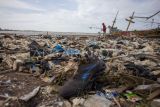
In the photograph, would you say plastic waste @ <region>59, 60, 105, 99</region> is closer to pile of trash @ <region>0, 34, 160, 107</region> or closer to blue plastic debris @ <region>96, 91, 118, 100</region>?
pile of trash @ <region>0, 34, 160, 107</region>

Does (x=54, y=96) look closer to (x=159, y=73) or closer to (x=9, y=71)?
(x=9, y=71)

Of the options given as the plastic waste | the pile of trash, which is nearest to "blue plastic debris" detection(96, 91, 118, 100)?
the pile of trash

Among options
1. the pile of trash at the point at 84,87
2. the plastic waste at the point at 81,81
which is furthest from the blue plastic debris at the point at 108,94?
the plastic waste at the point at 81,81

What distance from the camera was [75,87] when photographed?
3957 millimetres

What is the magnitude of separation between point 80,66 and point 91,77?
36cm

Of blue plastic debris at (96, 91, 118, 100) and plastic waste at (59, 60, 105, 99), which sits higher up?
plastic waste at (59, 60, 105, 99)

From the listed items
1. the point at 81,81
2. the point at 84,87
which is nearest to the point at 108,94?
the point at 84,87

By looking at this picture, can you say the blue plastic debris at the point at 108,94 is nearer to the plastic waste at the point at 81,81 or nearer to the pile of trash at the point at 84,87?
the pile of trash at the point at 84,87

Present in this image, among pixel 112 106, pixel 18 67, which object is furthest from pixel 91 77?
pixel 18 67

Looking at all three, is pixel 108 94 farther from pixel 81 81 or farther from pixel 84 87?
pixel 81 81

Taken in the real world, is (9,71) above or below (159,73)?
below

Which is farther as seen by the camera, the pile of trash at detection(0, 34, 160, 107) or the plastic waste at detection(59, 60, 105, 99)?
the plastic waste at detection(59, 60, 105, 99)

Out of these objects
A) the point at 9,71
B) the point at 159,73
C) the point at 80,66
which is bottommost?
the point at 9,71

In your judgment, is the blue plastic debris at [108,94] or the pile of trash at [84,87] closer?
the pile of trash at [84,87]
